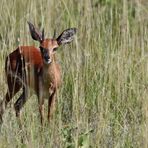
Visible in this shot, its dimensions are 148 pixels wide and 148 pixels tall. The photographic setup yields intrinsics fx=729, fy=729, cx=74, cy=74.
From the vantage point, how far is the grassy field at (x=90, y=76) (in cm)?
496

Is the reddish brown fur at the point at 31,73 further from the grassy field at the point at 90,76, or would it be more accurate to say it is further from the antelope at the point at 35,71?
the grassy field at the point at 90,76

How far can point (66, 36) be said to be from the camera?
5.76m

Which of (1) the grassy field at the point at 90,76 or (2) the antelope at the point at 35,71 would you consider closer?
(1) the grassy field at the point at 90,76

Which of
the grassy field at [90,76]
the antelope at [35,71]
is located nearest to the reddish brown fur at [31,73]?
the antelope at [35,71]

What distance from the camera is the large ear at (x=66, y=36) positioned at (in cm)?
570

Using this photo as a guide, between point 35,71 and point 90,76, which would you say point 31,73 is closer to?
point 35,71

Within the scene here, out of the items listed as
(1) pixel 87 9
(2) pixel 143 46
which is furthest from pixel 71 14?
(2) pixel 143 46

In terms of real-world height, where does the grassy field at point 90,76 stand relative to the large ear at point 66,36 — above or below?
below

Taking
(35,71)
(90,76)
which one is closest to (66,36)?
(35,71)

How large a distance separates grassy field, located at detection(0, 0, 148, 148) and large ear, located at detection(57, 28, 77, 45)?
1.05 feet

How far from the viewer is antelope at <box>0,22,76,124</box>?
568 cm

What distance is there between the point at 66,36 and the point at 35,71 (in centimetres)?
40

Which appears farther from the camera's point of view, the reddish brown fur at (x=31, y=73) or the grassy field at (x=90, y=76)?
the reddish brown fur at (x=31, y=73)

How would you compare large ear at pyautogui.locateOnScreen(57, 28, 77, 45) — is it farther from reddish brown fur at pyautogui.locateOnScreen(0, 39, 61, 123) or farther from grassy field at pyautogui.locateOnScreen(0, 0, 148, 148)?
grassy field at pyautogui.locateOnScreen(0, 0, 148, 148)
